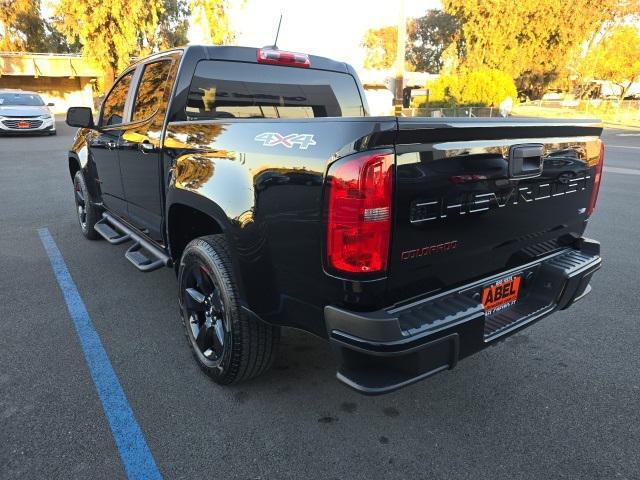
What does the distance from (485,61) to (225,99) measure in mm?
36265

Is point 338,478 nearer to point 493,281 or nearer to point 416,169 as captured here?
point 493,281

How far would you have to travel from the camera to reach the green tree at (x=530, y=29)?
33438 millimetres

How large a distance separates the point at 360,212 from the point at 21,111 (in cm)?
1970

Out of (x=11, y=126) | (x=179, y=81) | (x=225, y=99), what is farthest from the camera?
(x=11, y=126)

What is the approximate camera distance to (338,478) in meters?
2.20

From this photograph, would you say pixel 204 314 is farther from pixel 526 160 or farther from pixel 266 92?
pixel 526 160

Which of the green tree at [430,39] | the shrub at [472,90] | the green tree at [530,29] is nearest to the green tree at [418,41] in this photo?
the green tree at [430,39]

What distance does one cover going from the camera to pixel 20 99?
18516 millimetres

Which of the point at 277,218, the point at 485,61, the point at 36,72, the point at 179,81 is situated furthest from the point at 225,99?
the point at 36,72

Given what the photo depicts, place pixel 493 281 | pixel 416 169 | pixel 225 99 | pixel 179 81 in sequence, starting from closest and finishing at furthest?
pixel 416 169, pixel 493 281, pixel 179 81, pixel 225 99

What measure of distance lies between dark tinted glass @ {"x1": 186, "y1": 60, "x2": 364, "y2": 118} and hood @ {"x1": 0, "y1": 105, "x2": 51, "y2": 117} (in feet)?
57.7

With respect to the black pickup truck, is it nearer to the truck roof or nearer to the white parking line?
the truck roof

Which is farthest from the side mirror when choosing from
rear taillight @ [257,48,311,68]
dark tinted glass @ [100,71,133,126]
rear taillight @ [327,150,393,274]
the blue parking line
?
rear taillight @ [327,150,393,274]

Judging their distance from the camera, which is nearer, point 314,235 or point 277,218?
point 314,235
